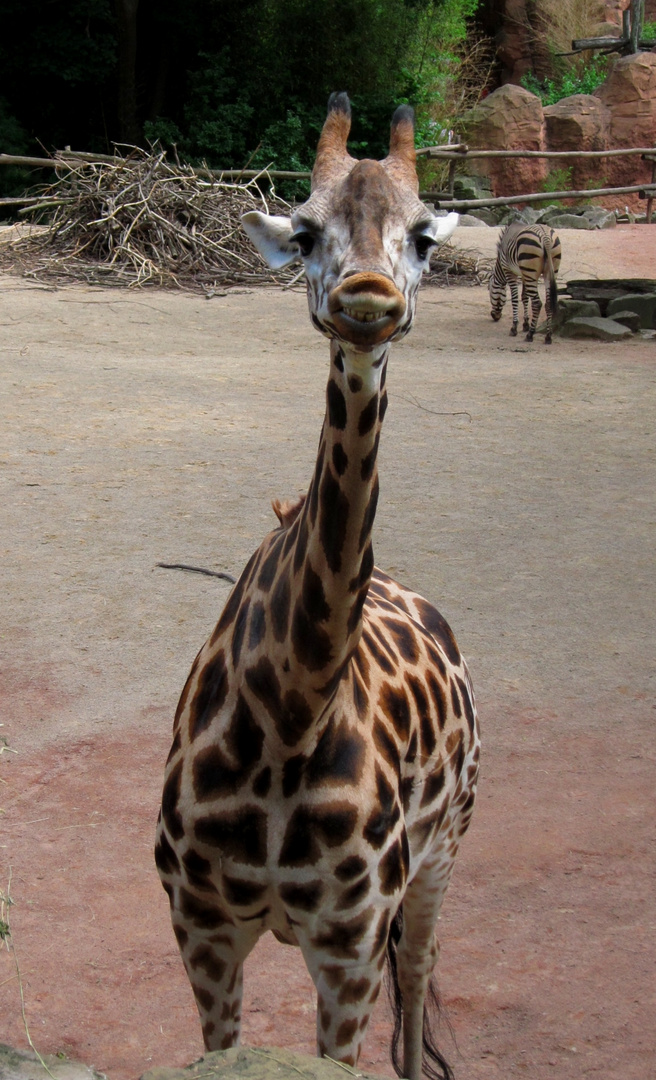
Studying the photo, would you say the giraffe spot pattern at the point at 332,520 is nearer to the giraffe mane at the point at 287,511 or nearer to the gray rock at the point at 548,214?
the giraffe mane at the point at 287,511

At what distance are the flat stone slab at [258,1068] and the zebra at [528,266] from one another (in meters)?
10.9

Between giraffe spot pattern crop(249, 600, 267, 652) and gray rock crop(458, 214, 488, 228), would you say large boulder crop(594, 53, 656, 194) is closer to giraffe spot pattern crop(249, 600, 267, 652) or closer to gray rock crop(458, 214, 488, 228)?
gray rock crop(458, 214, 488, 228)

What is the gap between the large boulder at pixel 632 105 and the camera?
29.1 m

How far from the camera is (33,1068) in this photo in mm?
2014

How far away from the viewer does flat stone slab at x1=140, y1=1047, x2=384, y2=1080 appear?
1.87 metres

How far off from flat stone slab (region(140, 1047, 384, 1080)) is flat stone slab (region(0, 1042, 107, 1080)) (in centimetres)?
20

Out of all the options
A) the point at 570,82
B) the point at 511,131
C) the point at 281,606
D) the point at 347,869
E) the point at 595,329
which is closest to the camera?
the point at 347,869

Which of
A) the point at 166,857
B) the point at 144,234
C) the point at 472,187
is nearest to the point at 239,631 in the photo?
the point at 166,857

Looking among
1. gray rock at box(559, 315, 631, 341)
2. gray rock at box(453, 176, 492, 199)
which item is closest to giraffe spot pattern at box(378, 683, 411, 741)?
gray rock at box(559, 315, 631, 341)

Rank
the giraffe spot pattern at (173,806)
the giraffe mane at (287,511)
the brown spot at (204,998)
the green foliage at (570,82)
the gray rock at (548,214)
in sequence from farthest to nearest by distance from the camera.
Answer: the green foliage at (570,82), the gray rock at (548,214), the giraffe mane at (287,511), the brown spot at (204,998), the giraffe spot pattern at (173,806)

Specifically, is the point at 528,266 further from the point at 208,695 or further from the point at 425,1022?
the point at 208,695

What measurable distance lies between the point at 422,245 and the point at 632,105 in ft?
102

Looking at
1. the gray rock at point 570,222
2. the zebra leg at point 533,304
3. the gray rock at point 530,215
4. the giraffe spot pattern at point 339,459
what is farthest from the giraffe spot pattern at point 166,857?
the gray rock at point 570,222

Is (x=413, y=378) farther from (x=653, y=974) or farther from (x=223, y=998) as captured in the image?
(x=223, y=998)
